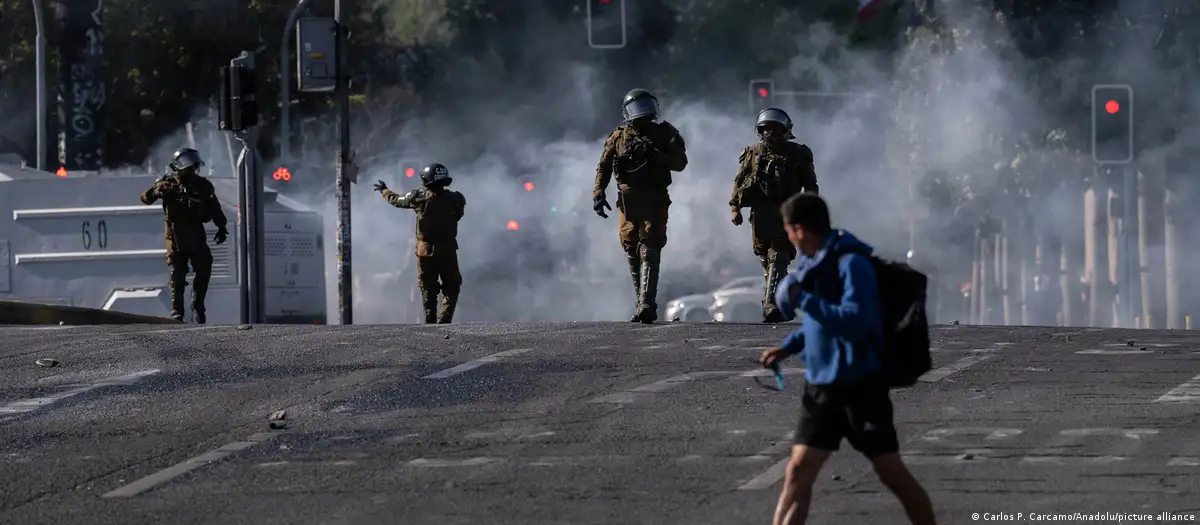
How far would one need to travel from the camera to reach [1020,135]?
34594 mm

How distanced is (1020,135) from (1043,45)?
3688 millimetres

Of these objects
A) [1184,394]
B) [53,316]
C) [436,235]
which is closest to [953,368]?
[1184,394]

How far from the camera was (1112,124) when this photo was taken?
1041 inches

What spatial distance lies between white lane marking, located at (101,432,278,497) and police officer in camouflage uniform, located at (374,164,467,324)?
9.60 m

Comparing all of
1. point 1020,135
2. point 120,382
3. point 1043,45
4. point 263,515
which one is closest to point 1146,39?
point 1043,45

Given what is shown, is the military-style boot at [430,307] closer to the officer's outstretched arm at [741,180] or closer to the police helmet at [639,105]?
the officer's outstretched arm at [741,180]

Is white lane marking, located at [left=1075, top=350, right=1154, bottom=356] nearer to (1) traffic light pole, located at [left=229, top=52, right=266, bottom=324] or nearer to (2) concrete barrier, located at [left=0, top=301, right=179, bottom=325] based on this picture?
(2) concrete barrier, located at [left=0, top=301, right=179, bottom=325]

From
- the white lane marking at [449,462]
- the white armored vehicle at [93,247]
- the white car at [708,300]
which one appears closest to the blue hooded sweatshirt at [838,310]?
the white lane marking at [449,462]

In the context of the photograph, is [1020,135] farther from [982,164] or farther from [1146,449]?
[1146,449]

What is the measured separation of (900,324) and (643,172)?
29.0ft

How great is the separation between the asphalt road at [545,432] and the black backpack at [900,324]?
125 centimetres

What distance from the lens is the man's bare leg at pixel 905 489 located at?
6887 millimetres

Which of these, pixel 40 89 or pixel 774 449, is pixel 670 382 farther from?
pixel 40 89

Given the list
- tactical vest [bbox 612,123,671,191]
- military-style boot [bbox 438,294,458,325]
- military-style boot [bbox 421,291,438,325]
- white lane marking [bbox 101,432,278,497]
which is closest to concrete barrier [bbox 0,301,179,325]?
military-style boot [bbox 421,291,438,325]
